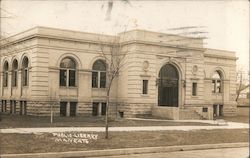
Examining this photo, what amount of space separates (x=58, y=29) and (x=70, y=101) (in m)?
6.31

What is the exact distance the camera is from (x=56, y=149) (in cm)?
1509

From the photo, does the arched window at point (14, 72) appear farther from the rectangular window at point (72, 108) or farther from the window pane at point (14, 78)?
the rectangular window at point (72, 108)

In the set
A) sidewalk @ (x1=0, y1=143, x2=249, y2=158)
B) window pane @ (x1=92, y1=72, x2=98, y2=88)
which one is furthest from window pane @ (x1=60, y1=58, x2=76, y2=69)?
sidewalk @ (x1=0, y1=143, x2=249, y2=158)

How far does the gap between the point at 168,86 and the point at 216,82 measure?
31.0ft

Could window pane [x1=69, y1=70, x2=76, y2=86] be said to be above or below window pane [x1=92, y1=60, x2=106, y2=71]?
below

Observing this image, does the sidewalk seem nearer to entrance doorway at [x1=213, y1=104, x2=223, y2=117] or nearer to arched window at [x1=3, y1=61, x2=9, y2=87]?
entrance doorway at [x1=213, y1=104, x2=223, y2=117]

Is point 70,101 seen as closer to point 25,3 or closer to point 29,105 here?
point 29,105

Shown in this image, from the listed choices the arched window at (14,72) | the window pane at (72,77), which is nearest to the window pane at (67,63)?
the window pane at (72,77)

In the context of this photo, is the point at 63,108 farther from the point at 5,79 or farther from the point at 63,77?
the point at 5,79

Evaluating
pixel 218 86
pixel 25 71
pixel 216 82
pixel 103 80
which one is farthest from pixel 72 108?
pixel 218 86

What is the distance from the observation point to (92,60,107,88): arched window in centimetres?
3897

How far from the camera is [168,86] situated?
40.4 meters

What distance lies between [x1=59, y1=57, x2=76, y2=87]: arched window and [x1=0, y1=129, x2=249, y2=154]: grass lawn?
16859mm

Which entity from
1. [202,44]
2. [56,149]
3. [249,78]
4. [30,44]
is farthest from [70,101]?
[249,78]
